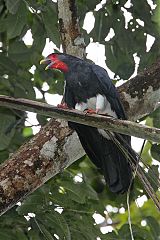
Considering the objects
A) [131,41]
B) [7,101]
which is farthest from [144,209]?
[7,101]

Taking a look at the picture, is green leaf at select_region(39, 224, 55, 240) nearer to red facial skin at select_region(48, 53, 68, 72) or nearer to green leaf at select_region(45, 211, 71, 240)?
green leaf at select_region(45, 211, 71, 240)

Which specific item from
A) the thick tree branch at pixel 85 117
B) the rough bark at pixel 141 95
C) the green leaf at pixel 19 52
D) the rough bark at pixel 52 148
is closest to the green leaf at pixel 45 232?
the rough bark at pixel 52 148

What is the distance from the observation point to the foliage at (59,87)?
2.95 metres

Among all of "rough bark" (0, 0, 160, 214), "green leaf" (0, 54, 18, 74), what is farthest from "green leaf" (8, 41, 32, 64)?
"rough bark" (0, 0, 160, 214)

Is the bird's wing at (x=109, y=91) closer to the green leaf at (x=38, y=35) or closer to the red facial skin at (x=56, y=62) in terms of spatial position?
the red facial skin at (x=56, y=62)

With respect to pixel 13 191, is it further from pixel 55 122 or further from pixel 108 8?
pixel 108 8

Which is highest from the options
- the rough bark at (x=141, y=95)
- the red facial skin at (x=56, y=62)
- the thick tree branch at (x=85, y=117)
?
the red facial skin at (x=56, y=62)

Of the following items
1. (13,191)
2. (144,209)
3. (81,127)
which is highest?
(144,209)

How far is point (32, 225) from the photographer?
9.62 ft

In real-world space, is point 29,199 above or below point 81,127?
below

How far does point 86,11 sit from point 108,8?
5.9 inches

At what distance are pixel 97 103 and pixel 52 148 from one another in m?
0.38

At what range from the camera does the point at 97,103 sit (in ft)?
10.1

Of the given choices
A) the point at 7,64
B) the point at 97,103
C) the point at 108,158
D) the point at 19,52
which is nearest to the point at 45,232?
the point at 108,158
